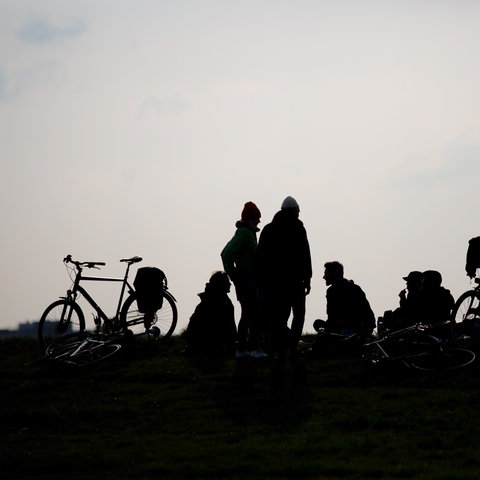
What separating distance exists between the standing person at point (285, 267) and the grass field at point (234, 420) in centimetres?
86

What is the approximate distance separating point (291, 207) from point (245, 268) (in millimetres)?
1494

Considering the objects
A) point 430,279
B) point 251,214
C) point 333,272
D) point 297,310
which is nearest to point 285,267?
point 297,310

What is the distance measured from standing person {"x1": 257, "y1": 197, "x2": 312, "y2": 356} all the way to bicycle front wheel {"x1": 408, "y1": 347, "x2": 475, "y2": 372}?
195cm

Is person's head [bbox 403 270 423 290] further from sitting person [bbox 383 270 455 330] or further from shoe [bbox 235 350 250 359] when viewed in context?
shoe [bbox 235 350 250 359]

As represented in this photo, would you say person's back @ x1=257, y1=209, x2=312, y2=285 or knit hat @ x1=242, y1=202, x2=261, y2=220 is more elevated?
knit hat @ x1=242, y1=202, x2=261, y2=220

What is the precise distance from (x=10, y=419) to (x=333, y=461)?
5565 millimetres

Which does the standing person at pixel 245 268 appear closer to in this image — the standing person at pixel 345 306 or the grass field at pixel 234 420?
the grass field at pixel 234 420

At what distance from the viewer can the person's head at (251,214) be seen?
22.2 m

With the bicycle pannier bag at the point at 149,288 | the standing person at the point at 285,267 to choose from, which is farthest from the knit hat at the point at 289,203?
the bicycle pannier bag at the point at 149,288

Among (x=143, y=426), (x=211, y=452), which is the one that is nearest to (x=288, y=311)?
(x=143, y=426)

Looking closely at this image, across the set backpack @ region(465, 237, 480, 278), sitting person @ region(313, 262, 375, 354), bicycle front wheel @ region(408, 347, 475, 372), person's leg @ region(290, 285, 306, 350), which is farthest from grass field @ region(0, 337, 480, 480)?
backpack @ region(465, 237, 480, 278)

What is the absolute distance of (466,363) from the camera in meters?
20.1

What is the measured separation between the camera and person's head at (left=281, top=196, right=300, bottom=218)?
69.3ft

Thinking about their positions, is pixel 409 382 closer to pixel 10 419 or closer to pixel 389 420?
pixel 389 420
